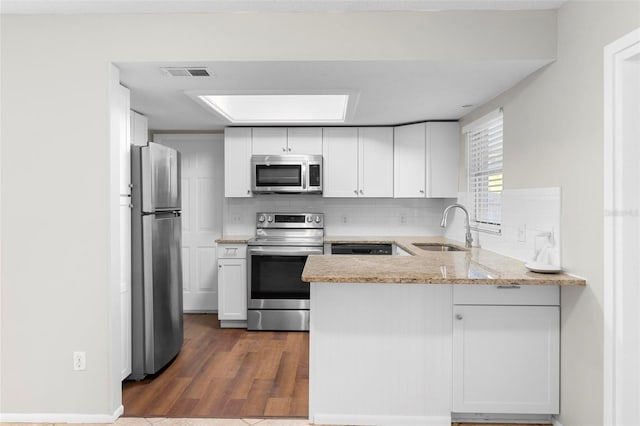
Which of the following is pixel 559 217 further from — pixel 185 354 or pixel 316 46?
pixel 185 354

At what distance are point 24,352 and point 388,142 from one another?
11.8 ft

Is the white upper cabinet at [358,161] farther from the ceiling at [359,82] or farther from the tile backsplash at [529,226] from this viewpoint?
the tile backsplash at [529,226]

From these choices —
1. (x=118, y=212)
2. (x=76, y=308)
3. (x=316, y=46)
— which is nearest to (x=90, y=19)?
(x=118, y=212)

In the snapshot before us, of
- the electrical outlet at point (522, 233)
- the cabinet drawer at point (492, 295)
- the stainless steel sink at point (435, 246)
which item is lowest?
the cabinet drawer at point (492, 295)

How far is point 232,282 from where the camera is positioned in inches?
166

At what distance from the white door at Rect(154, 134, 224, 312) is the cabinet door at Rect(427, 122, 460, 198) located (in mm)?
2413

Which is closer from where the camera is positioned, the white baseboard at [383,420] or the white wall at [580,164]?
the white wall at [580,164]

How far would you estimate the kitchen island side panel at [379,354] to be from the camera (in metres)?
2.27

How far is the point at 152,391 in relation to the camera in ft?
9.20

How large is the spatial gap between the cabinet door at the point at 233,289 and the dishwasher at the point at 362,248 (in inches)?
38.4

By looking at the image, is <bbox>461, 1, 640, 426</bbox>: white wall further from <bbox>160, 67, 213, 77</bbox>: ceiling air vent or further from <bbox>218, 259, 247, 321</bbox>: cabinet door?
<bbox>218, 259, 247, 321</bbox>: cabinet door

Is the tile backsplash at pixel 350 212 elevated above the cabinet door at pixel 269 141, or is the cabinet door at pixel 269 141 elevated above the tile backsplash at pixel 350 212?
the cabinet door at pixel 269 141

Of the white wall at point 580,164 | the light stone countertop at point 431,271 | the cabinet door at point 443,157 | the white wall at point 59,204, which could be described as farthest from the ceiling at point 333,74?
the light stone countertop at point 431,271

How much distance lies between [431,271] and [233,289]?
2.55m
